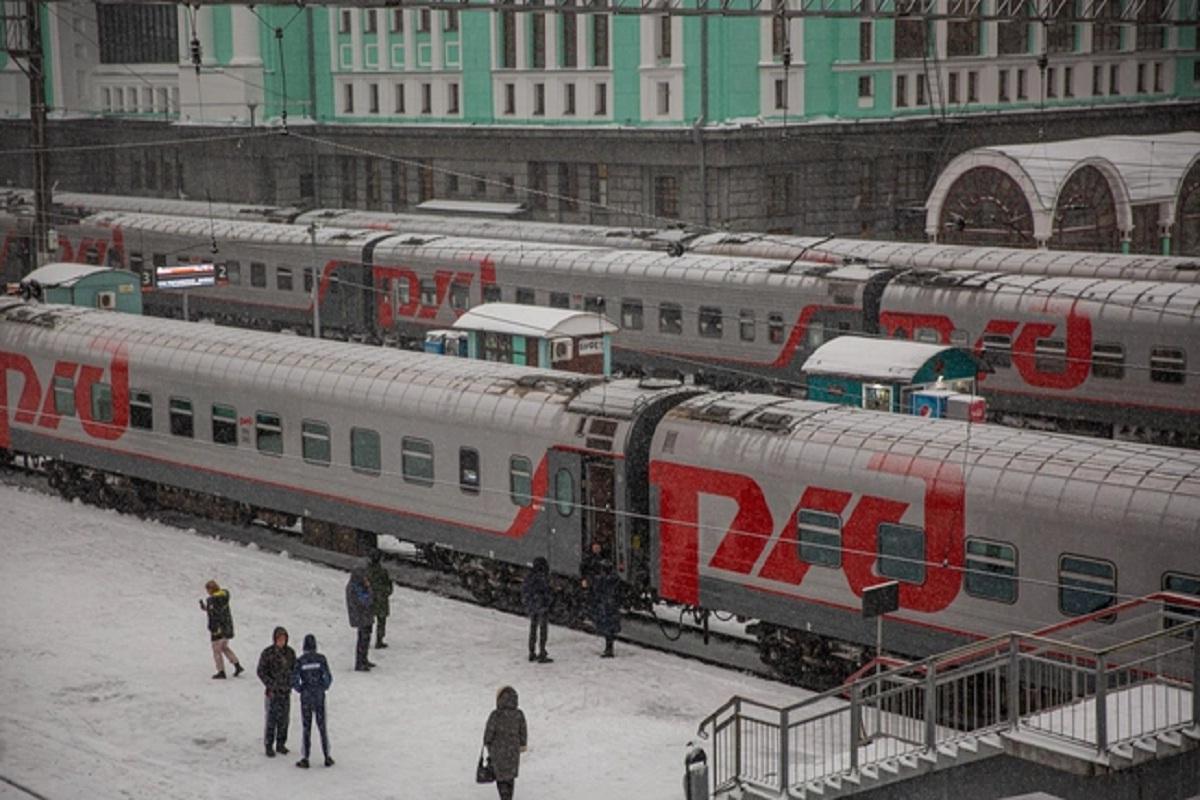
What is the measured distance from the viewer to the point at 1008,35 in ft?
Answer: 212

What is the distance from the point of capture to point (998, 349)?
37.4 metres

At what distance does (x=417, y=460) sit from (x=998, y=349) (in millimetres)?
14168

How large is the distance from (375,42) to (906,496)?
177 feet

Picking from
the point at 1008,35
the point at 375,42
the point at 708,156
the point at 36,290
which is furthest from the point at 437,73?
the point at 36,290

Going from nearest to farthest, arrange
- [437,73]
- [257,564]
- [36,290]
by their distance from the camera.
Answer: [257,564] < [36,290] < [437,73]

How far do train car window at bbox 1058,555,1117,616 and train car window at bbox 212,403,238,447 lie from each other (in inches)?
629

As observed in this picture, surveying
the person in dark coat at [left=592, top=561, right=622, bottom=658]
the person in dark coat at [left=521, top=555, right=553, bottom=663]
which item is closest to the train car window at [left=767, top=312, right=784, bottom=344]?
the person in dark coat at [left=592, top=561, right=622, bottom=658]

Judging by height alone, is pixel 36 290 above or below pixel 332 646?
above

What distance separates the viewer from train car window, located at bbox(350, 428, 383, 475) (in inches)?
A: 1148

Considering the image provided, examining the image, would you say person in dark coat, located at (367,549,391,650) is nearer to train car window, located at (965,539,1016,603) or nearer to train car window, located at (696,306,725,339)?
train car window, located at (965,539,1016,603)

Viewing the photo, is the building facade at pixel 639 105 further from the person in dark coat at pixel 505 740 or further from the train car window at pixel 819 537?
the person in dark coat at pixel 505 740

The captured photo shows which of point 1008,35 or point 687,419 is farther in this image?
point 1008,35

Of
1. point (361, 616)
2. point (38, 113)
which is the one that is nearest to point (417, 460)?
point (361, 616)

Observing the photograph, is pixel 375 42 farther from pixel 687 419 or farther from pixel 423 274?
pixel 687 419
